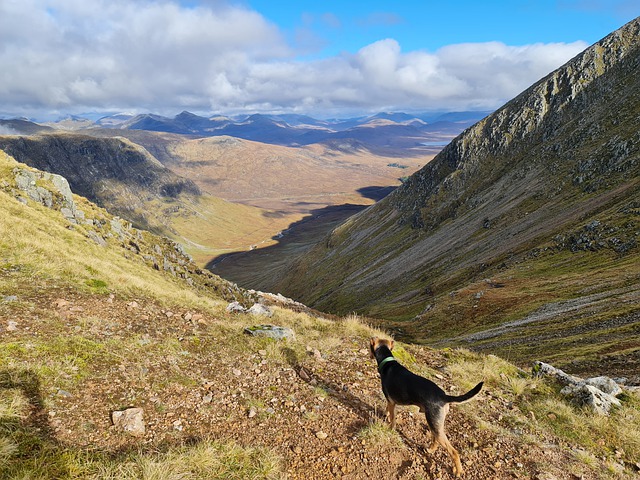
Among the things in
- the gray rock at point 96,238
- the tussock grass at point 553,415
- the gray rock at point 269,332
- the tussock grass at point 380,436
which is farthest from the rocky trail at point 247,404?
the gray rock at point 96,238

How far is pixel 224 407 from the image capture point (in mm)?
8117

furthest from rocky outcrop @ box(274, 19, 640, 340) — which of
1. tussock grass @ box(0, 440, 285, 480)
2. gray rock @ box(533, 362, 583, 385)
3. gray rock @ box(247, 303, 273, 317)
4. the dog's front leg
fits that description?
tussock grass @ box(0, 440, 285, 480)

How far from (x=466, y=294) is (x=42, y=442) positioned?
46970 millimetres

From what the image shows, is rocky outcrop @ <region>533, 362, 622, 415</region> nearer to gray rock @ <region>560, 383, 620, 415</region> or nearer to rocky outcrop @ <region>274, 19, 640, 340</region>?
gray rock @ <region>560, 383, 620, 415</region>

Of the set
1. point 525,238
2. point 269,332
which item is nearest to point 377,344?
point 269,332

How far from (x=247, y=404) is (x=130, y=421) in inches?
105

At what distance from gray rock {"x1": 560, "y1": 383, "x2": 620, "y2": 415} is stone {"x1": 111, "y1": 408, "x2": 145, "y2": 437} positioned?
40.9 ft

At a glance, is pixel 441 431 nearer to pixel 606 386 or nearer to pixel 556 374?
pixel 556 374

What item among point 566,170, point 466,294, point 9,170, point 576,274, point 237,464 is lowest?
point 466,294

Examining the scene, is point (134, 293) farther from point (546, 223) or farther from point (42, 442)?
point (546, 223)

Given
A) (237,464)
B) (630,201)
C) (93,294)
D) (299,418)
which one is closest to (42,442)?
(237,464)

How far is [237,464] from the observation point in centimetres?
600

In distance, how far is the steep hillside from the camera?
96.6ft

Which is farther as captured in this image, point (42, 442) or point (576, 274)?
point (576, 274)
